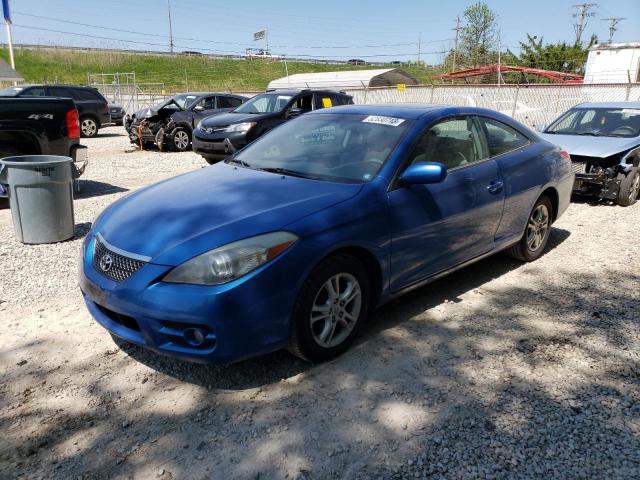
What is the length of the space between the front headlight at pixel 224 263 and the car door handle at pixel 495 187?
2.25m

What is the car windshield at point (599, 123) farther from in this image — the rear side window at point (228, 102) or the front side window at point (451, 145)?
the rear side window at point (228, 102)

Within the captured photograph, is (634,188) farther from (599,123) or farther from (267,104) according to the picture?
(267,104)

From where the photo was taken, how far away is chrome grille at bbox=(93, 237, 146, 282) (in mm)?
2988

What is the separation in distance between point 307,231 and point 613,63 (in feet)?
87.1

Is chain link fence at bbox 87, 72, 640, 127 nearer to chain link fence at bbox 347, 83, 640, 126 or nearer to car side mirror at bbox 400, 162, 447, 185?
chain link fence at bbox 347, 83, 640, 126

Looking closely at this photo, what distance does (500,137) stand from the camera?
480cm

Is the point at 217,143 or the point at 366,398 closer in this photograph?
the point at 366,398

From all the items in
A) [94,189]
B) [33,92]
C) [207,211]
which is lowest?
[94,189]

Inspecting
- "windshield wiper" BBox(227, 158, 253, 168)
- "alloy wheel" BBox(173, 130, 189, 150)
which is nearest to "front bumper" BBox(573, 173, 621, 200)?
"windshield wiper" BBox(227, 158, 253, 168)

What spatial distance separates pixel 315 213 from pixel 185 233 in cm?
75

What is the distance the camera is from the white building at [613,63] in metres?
23.8

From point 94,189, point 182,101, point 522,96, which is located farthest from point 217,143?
point 522,96

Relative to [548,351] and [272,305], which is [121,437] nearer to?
[272,305]

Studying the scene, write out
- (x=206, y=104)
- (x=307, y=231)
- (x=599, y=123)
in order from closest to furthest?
1. (x=307, y=231)
2. (x=599, y=123)
3. (x=206, y=104)
